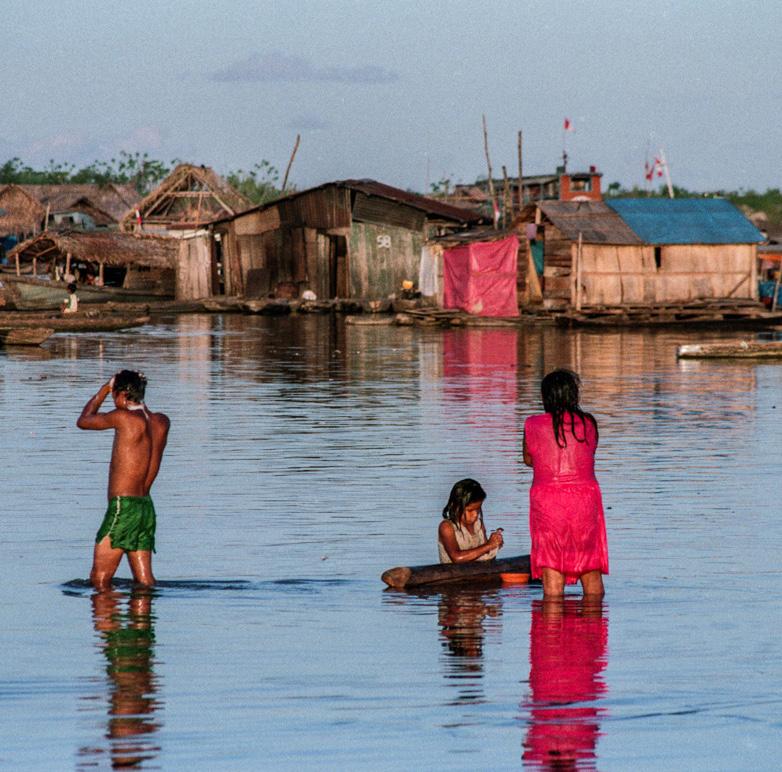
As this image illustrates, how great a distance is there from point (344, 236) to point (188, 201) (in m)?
15.1

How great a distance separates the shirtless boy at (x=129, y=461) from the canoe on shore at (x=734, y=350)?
20.0 metres

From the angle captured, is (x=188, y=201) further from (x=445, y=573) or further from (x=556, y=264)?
(x=445, y=573)

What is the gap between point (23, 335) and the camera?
30797 mm

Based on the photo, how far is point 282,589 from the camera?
28.6 feet

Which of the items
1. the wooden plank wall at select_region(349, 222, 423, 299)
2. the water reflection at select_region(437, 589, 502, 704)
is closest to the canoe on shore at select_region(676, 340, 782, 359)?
the water reflection at select_region(437, 589, 502, 704)

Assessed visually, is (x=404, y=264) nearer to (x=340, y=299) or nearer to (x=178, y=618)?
(x=340, y=299)

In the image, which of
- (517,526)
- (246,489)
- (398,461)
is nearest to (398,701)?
(517,526)

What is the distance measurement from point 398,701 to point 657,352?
2451cm

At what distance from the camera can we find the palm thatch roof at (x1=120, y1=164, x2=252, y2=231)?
6116 centimetres

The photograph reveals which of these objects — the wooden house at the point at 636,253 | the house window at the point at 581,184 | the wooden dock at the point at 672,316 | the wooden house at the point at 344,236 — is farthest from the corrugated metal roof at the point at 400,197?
the wooden dock at the point at 672,316

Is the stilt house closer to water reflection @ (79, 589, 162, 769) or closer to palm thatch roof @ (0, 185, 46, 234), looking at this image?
palm thatch roof @ (0, 185, 46, 234)

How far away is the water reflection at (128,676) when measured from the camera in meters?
5.54

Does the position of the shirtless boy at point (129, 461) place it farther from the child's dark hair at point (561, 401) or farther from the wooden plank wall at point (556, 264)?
the wooden plank wall at point (556, 264)

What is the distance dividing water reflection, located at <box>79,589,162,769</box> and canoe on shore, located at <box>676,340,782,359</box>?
1998 cm
